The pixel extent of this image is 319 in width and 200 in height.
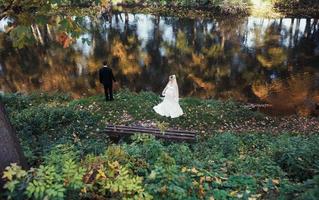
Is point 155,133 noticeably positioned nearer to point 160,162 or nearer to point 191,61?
point 160,162

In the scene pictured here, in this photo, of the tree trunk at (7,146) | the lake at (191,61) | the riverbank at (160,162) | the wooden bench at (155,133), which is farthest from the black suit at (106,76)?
the tree trunk at (7,146)

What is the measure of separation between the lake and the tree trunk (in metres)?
12.7

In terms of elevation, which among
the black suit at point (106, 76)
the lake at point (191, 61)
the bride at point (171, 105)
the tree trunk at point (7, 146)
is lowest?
the lake at point (191, 61)

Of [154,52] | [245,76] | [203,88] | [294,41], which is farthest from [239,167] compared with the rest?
[294,41]

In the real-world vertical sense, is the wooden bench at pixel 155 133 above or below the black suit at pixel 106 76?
below

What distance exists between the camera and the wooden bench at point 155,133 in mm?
11641

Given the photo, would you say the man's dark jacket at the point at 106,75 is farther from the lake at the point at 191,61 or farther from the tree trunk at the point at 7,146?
the tree trunk at the point at 7,146

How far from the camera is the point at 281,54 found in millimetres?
28031

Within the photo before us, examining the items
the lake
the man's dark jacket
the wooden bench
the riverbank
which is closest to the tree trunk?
the riverbank

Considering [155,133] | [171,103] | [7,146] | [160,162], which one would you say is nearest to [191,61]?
[171,103]

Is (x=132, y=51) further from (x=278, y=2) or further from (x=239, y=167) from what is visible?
(x=278, y=2)

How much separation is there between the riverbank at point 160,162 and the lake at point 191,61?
236 inches

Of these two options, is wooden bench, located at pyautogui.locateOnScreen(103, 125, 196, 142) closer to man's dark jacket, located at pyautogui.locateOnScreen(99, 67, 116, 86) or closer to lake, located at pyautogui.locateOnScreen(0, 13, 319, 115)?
man's dark jacket, located at pyautogui.locateOnScreen(99, 67, 116, 86)

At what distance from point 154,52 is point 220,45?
241 inches
